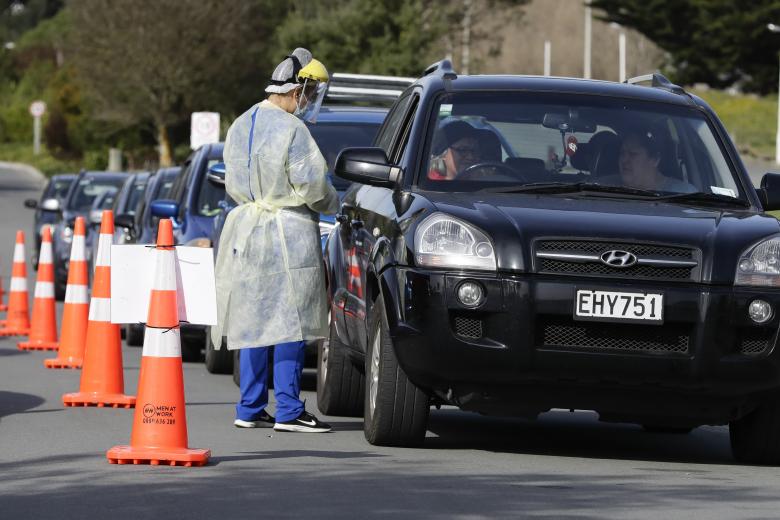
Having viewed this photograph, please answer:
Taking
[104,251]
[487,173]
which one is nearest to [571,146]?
[487,173]

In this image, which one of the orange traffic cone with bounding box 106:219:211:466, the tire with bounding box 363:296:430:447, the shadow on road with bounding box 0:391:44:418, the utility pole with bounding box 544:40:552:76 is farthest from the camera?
the utility pole with bounding box 544:40:552:76

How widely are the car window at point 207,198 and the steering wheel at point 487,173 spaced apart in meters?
5.98

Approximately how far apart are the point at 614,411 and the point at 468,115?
194 cm

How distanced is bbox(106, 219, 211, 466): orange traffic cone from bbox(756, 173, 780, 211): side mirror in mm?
3062

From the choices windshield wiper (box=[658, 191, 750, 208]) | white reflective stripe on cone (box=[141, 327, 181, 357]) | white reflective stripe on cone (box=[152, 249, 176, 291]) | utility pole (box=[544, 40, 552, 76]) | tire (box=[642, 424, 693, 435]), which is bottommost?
tire (box=[642, 424, 693, 435])

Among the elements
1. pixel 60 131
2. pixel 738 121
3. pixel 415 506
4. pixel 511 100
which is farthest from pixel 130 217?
pixel 60 131

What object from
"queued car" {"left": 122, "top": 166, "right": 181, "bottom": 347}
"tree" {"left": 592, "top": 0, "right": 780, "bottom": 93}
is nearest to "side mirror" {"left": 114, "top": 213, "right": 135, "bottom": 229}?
"queued car" {"left": 122, "top": 166, "right": 181, "bottom": 347}

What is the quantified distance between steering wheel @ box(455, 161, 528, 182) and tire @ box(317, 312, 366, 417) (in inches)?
57.6

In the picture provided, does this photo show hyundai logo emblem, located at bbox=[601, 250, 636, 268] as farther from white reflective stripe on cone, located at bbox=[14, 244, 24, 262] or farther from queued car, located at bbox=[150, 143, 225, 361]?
white reflective stripe on cone, located at bbox=[14, 244, 24, 262]

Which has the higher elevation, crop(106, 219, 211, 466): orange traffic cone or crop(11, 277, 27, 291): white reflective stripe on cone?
crop(106, 219, 211, 466): orange traffic cone

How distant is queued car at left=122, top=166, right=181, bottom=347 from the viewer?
57.7 ft

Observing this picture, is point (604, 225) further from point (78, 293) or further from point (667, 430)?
point (78, 293)

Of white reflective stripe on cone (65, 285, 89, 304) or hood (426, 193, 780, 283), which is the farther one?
white reflective stripe on cone (65, 285, 89, 304)

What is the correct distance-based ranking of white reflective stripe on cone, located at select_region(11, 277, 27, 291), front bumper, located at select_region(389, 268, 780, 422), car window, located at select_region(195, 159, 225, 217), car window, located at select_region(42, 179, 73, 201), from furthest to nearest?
car window, located at select_region(42, 179, 73, 201) → white reflective stripe on cone, located at select_region(11, 277, 27, 291) → car window, located at select_region(195, 159, 225, 217) → front bumper, located at select_region(389, 268, 780, 422)
